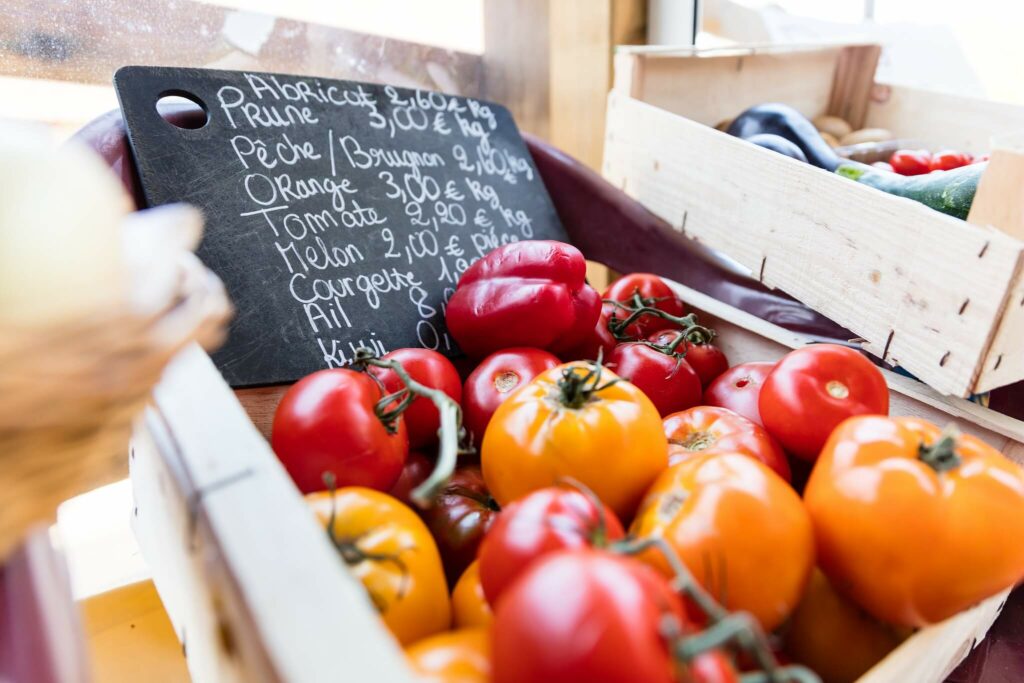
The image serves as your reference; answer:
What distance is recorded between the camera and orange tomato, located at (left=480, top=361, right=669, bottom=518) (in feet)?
2.10

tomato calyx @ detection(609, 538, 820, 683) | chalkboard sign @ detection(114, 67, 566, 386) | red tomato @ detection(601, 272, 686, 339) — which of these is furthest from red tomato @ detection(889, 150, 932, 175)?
tomato calyx @ detection(609, 538, 820, 683)

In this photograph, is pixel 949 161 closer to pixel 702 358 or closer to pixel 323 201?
pixel 702 358

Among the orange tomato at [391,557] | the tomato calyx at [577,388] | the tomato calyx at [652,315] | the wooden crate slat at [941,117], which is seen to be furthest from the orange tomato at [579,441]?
the wooden crate slat at [941,117]

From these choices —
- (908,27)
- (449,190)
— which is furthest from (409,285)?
(908,27)

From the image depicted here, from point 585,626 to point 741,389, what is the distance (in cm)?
66

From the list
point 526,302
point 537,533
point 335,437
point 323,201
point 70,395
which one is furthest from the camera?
point 323,201

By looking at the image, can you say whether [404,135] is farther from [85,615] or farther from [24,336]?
[24,336]

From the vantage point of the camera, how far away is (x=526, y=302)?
951 mm

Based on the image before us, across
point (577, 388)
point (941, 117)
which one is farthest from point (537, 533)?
point (941, 117)

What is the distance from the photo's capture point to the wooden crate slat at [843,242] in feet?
2.68

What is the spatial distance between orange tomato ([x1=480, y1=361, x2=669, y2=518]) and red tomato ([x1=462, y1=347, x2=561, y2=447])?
0.17 m

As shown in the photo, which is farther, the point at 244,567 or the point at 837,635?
the point at 837,635

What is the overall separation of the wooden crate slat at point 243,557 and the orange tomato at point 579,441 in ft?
0.81

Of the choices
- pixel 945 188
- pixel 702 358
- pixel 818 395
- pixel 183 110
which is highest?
pixel 183 110
